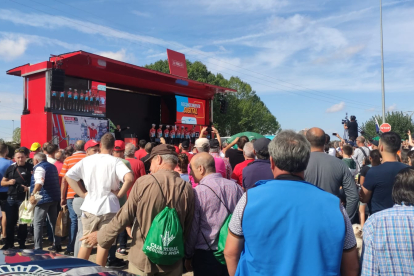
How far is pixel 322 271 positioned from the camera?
163cm

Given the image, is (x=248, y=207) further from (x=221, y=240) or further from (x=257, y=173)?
(x=257, y=173)

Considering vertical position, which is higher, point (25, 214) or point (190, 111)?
point (190, 111)

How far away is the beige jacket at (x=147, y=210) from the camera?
273cm

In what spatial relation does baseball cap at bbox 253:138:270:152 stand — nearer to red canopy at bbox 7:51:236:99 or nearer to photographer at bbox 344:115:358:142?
photographer at bbox 344:115:358:142

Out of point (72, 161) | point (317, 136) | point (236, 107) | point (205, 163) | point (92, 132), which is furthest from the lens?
point (236, 107)

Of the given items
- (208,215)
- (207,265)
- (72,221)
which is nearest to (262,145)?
(208,215)

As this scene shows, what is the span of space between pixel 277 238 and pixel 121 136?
627 inches

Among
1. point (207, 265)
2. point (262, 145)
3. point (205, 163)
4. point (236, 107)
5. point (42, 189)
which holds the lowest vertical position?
point (207, 265)

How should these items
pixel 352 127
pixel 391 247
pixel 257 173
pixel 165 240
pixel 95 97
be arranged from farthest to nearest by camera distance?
pixel 95 97
pixel 352 127
pixel 257 173
pixel 165 240
pixel 391 247

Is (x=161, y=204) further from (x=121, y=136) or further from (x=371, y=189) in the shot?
(x=121, y=136)

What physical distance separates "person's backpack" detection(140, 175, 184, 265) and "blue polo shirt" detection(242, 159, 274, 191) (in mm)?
1425

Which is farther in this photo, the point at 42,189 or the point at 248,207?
the point at 42,189

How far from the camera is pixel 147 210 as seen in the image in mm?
2732

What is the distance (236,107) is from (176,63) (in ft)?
87.1
